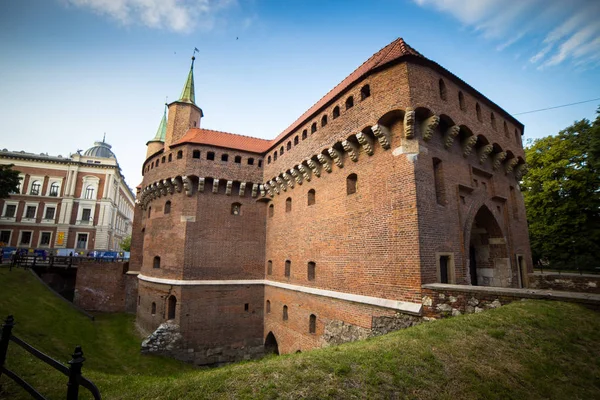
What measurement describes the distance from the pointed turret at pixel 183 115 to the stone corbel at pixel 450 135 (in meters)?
18.4

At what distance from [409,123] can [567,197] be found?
23398 mm

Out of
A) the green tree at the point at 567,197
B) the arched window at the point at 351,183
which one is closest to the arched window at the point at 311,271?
the arched window at the point at 351,183

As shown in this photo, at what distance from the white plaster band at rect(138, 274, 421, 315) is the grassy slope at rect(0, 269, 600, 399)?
2.43m

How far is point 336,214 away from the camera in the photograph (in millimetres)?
13500

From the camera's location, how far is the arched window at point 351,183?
12981 millimetres

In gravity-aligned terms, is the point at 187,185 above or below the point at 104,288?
above

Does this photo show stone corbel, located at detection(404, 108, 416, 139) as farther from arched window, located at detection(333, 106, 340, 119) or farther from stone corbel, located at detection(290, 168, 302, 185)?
stone corbel, located at detection(290, 168, 302, 185)

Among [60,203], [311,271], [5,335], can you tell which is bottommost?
[5,335]

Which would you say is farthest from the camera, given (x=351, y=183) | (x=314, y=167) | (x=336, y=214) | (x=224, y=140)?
(x=224, y=140)

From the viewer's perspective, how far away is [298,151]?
16.6 metres

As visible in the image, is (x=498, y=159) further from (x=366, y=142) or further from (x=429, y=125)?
(x=366, y=142)

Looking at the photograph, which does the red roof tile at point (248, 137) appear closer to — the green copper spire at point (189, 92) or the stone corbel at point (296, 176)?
the stone corbel at point (296, 176)

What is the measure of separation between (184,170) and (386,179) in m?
13.4

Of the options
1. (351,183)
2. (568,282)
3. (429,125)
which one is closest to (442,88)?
(429,125)
